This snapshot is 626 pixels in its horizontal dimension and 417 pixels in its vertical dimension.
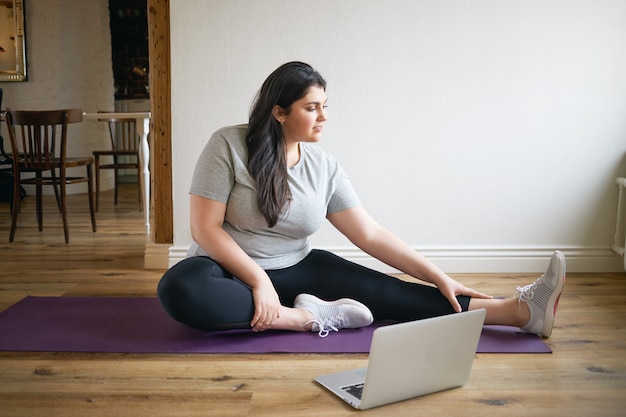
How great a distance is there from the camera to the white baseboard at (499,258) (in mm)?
3232

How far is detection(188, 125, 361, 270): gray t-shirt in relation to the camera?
7.15 feet

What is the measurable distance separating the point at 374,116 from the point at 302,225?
3.43ft

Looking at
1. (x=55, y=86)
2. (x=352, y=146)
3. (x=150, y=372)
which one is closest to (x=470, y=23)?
(x=352, y=146)

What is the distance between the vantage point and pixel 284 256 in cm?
233

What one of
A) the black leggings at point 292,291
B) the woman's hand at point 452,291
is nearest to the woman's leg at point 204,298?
the black leggings at point 292,291

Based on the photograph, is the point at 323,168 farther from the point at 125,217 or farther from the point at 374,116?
the point at 125,217

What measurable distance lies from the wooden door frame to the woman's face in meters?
1.22

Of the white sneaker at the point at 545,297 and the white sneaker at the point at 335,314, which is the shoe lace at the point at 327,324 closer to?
the white sneaker at the point at 335,314

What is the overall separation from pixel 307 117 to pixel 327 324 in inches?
25.2

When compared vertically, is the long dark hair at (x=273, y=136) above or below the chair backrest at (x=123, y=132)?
above

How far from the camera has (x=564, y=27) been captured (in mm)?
3121

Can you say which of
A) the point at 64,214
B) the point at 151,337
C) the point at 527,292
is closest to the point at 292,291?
the point at 151,337

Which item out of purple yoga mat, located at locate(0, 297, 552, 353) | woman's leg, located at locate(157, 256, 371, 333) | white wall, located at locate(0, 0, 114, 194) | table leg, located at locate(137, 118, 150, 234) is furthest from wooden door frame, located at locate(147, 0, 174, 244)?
white wall, located at locate(0, 0, 114, 194)

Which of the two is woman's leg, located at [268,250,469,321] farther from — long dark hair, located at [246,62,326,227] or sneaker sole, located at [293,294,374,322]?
long dark hair, located at [246,62,326,227]
